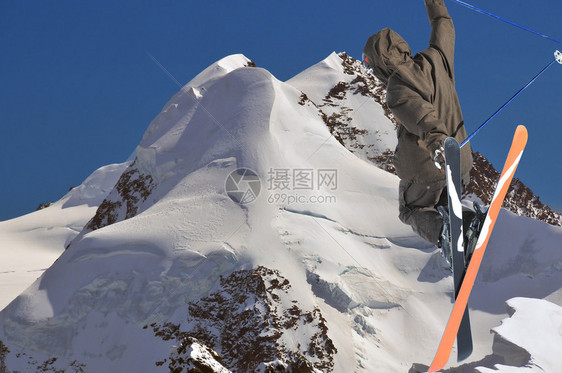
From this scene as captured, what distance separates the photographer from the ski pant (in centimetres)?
495

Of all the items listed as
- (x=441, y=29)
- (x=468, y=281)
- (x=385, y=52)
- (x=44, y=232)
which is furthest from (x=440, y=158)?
(x=44, y=232)

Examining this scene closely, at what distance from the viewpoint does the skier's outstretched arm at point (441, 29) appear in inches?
216

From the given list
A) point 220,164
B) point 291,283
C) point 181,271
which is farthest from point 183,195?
point 291,283

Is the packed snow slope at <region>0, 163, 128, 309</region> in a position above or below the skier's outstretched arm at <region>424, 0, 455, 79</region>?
below

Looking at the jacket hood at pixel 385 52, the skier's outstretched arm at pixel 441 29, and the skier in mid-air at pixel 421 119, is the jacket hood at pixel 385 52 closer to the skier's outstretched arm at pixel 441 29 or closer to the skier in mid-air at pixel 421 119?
the skier in mid-air at pixel 421 119

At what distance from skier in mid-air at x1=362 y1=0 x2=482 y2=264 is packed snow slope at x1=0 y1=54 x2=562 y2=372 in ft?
15.4

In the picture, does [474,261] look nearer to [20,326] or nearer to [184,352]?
[184,352]

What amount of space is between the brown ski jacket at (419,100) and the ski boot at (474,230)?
0.42 m

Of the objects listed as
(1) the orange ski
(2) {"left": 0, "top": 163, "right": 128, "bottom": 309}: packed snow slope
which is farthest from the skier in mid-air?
(2) {"left": 0, "top": 163, "right": 128, "bottom": 309}: packed snow slope

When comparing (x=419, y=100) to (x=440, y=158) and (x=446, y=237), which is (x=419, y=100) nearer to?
(x=440, y=158)

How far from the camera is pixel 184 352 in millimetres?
9320

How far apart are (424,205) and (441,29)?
1479mm

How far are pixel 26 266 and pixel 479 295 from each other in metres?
→ 13.2

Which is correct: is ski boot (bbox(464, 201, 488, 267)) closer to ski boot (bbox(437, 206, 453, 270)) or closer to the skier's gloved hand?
ski boot (bbox(437, 206, 453, 270))
